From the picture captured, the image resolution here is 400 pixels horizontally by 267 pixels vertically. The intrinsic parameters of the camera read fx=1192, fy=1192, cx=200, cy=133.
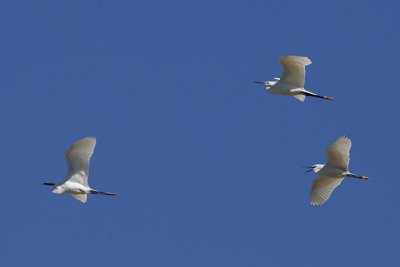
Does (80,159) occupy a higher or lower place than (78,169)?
higher

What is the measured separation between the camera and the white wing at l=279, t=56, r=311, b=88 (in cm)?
3745

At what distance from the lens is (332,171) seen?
3753cm

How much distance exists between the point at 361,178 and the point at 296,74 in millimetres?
3927

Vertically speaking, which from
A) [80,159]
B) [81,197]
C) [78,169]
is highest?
[80,159]

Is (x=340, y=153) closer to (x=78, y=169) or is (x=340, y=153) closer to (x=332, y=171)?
(x=332, y=171)

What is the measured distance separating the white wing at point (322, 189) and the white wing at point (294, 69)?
3148mm

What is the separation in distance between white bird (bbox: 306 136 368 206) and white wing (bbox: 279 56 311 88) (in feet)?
9.04

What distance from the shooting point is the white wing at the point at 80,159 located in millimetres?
34562

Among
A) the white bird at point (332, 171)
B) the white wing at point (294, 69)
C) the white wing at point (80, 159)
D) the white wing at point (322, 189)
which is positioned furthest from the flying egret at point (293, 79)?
the white wing at point (80, 159)

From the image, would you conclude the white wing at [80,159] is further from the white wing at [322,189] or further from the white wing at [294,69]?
the white wing at [322,189]

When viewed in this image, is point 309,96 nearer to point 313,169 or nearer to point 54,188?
point 313,169

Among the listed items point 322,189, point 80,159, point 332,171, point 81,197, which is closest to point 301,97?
point 332,171

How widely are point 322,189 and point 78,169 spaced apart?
832 cm

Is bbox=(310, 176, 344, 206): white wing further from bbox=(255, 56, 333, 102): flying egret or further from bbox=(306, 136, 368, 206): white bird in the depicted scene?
bbox=(255, 56, 333, 102): flying egret
